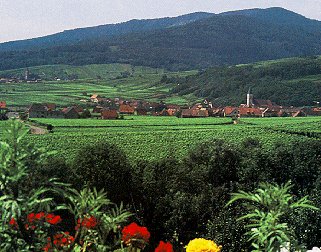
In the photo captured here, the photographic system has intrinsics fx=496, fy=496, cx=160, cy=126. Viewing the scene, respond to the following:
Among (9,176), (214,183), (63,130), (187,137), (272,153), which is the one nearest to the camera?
(9,176)

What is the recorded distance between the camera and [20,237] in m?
3.54

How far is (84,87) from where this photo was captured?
124562 millimetres

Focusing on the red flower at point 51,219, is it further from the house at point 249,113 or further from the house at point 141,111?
the house at point 249,113

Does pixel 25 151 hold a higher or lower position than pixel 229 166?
higher

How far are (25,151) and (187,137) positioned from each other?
40171mm

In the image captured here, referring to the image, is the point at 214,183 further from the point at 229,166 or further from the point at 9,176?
the point at 9,176

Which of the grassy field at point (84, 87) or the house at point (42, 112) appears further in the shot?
the grassy field at point (84, 87)

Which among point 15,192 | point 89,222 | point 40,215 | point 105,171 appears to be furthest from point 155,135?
point 15,192

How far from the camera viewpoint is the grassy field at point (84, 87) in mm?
96275

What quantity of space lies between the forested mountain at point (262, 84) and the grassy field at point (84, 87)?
20.4 feet

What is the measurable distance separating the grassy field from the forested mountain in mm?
6224

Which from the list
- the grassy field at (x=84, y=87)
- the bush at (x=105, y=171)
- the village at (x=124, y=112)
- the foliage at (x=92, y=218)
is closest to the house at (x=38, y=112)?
the village at (x=124, y=112)

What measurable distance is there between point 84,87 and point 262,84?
43824 mm

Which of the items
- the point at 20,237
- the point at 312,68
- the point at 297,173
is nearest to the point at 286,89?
the point at 312,68
